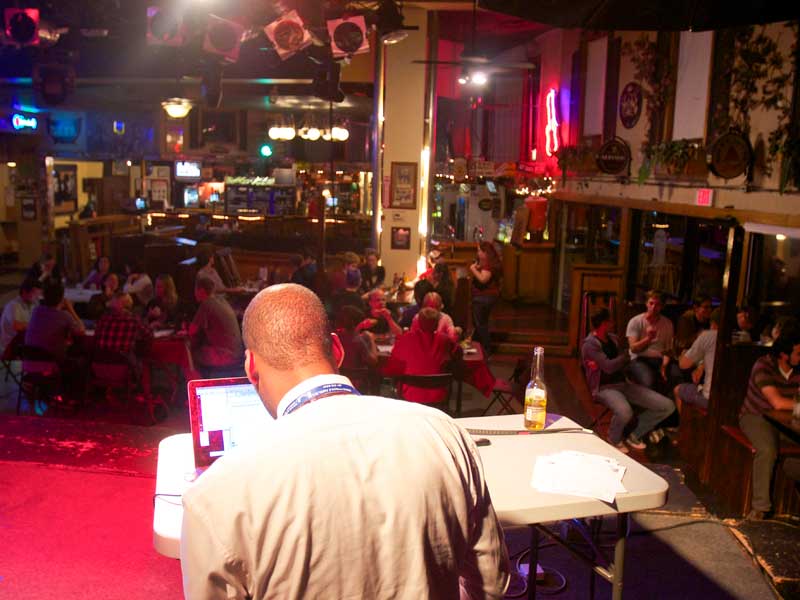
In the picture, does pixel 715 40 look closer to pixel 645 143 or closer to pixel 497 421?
pixel 645 143

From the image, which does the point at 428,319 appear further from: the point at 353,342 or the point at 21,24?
the point at 21,24

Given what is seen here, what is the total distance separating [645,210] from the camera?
10.1m

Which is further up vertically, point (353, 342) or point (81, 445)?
point (81, 445)

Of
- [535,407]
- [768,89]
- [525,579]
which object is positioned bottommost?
[525,579]

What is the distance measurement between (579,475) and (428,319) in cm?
381

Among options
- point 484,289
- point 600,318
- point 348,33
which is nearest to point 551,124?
point 484,289

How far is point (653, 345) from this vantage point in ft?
24.6

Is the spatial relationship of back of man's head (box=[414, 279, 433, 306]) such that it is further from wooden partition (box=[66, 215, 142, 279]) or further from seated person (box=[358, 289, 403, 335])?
wooden partition (box=[66, 215, 142, 279])

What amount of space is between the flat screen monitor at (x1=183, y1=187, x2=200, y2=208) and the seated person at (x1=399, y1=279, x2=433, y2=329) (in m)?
12.5

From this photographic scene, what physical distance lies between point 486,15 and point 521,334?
5.35m

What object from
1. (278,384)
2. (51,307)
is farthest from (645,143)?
(278,384)

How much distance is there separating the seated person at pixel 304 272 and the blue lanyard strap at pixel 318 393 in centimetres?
818

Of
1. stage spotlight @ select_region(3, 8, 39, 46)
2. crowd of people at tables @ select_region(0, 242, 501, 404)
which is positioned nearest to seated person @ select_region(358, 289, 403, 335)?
crowd of people at tables @ select_region(0, 242, 501, 404)

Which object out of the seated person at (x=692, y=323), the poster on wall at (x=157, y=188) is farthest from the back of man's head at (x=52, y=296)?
the poster on wall at (x=157, y=188)
